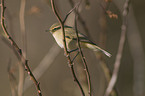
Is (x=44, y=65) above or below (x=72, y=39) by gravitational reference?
below

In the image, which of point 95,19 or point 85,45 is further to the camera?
point 95,19

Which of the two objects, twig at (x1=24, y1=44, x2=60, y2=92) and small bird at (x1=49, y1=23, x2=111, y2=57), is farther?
twig at (x1=24, y1=44, x2=60, y2=92)

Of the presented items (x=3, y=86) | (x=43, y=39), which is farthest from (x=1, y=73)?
(x=43, y=39)

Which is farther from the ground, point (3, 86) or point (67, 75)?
point (3, 86)

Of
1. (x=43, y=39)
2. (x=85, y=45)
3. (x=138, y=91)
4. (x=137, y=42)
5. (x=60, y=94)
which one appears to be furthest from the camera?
(x=43, y=39)

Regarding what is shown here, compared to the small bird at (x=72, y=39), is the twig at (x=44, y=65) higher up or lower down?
lower down

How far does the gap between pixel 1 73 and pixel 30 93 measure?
1298mm

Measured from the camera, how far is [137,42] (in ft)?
12.5

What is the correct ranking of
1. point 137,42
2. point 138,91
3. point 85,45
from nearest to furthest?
point 85,45
point 138,91
point 137,42

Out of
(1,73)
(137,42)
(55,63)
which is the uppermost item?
(137,42)

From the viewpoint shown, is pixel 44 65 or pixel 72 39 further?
pixel 44 65

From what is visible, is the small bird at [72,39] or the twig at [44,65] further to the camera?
the twig at [44,65]

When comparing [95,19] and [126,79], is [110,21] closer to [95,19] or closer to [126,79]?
[95,19]

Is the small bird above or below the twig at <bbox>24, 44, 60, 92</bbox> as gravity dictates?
above
